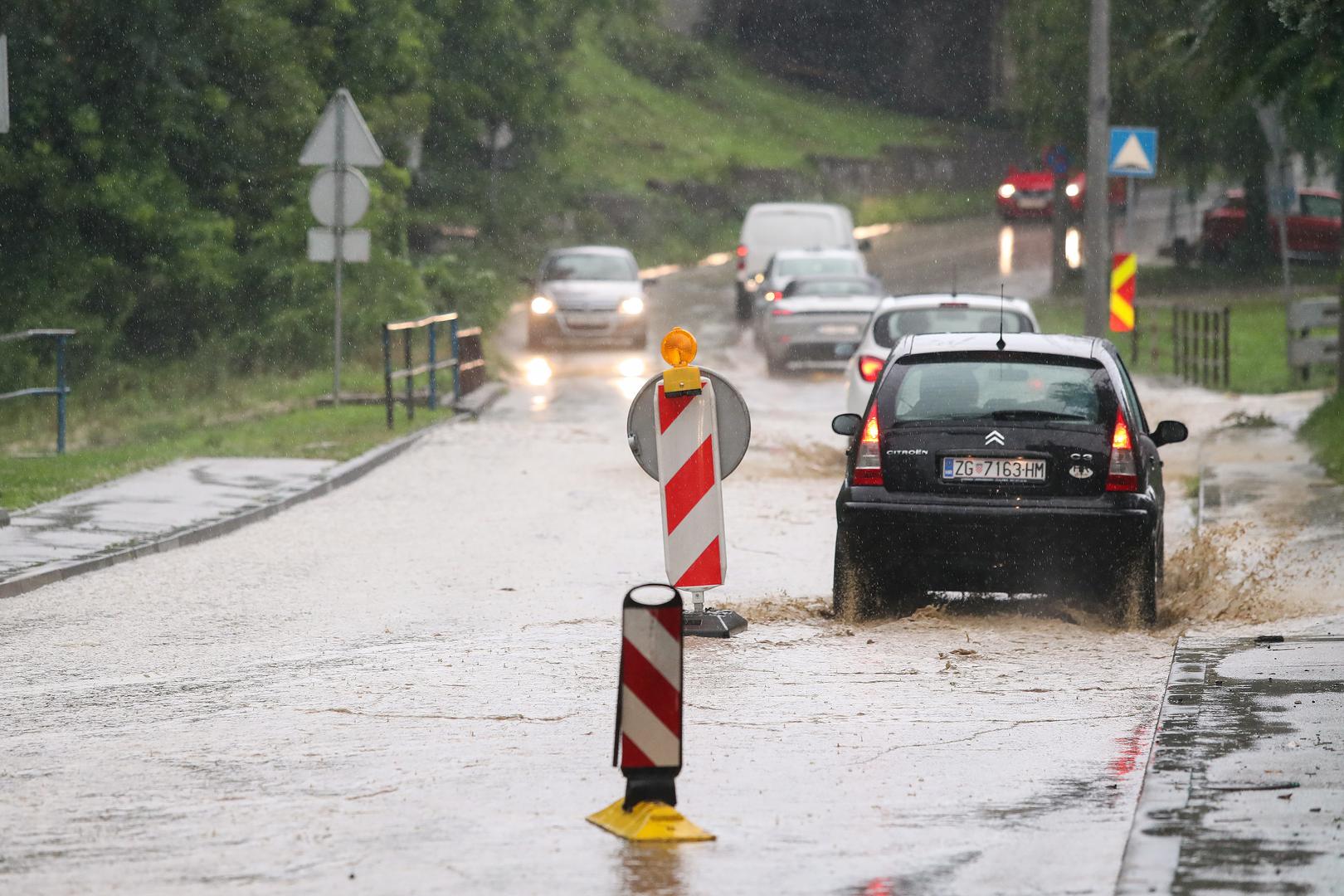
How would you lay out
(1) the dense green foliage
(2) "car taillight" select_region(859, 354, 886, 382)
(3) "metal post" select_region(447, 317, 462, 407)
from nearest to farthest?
(2) "car taillight" select_region(859, 354, 886, 382) → (3) "metal post" select_region(447, 317, 462, 407) → (1) the dense green foliage

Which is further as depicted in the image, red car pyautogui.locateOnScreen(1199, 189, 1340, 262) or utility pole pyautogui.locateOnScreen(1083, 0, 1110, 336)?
red car pyautogui.locateOnScreen(1199, 189, 1340, 262)

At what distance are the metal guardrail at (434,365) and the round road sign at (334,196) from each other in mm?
1248

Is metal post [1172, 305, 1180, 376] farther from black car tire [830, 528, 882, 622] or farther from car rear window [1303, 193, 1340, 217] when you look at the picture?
car rear window [1303, 193, 1340, 217]

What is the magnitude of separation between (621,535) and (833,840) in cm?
807

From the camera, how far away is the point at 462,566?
12.5 metres

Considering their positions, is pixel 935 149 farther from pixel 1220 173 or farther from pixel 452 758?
pixel 452 758

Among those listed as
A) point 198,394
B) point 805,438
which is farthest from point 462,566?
point 198,394

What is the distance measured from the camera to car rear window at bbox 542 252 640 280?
34.4m

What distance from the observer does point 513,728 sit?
7.75 m

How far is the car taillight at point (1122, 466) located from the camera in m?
10.0

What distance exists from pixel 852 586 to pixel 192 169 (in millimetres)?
22901

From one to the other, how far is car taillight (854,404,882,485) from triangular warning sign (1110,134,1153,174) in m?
14.6

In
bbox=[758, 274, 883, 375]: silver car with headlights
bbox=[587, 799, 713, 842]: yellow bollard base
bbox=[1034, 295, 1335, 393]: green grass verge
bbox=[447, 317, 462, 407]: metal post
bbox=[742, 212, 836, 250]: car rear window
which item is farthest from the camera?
bbox=[742, 212, 836, 250]: car rear window

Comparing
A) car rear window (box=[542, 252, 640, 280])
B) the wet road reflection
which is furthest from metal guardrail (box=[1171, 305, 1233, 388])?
the wet road reflection
